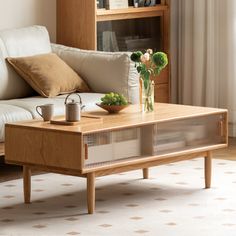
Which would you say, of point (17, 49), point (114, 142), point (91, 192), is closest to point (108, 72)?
point (17, 49)

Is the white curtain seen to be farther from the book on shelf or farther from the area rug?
the area rug

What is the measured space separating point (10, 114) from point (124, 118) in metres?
0.85

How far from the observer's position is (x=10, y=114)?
541 cm

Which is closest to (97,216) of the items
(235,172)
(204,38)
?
(235,172)

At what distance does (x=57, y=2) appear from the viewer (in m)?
6.88

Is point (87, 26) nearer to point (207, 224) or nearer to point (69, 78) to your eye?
point (69, 78)

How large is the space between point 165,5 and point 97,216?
3.06 meters

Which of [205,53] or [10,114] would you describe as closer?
[10,114]

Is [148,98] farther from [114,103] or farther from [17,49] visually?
[17,49]

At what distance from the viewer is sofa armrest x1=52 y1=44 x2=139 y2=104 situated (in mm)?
6074

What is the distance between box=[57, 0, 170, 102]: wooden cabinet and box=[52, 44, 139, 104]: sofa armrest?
0.43 m

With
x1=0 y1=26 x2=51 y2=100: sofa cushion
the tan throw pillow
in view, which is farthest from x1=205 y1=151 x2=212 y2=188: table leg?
x1=0 y1=26 x2=51 y2=100: sofa cushion

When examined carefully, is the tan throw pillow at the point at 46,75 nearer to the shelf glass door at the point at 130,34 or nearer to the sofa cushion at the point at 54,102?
the sofa cushion at the point at 54,102

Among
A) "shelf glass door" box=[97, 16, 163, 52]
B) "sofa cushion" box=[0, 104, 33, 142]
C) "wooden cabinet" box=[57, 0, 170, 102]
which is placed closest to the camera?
"sofa cushion" box=[0, 104, 33, 142]
